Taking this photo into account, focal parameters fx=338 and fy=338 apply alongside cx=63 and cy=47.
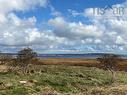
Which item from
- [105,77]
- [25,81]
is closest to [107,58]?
[105,77]

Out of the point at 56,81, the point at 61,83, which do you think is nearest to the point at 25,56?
the point at 56,81

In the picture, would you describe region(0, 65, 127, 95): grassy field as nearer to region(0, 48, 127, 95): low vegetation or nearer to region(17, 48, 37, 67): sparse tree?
region(0, 48, 127, 95): low vegetation

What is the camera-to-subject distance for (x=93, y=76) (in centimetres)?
3167

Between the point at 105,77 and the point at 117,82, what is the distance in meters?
1.73

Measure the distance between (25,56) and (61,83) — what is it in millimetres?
6782

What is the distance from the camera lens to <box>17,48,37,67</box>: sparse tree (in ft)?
110

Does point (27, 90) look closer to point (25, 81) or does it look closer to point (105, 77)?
point (25, 81)

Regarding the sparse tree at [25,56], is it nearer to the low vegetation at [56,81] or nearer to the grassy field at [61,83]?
the low vegetation at [56,81]

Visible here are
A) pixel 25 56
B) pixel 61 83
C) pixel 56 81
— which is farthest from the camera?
pixel 25 56

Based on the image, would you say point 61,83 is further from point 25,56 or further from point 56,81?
point 25,56

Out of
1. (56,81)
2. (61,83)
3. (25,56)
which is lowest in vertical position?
(61,83)

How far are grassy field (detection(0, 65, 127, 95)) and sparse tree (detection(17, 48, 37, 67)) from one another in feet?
4.57

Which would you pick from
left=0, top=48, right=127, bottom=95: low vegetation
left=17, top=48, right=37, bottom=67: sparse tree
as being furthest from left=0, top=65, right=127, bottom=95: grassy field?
left=17, top=48, right=37, bottom=67: sparse tree

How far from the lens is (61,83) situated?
28.2m
